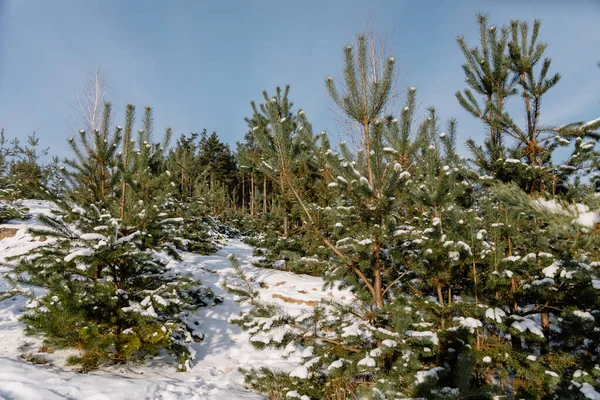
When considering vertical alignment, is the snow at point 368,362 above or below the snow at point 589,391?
above

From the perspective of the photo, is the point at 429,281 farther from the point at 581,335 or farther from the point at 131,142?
the point at 131,142

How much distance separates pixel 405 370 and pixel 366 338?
0.61 m

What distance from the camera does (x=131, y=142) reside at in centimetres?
535

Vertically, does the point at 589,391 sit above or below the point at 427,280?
below

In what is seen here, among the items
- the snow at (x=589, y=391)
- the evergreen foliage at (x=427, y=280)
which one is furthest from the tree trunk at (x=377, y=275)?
the snow at (x=589, y=391)

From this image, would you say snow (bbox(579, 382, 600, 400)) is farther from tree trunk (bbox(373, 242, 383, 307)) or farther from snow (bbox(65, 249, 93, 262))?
snow (bbox(65, 249, 93, 262))

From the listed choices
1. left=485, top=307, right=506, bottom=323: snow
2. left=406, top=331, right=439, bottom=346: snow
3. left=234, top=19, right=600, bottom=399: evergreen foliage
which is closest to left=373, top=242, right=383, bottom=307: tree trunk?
left=234, top=19, right=600, bottom=399: evergreen foliage

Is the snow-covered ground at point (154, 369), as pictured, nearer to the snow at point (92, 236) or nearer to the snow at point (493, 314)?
the snow at point (92, 236)

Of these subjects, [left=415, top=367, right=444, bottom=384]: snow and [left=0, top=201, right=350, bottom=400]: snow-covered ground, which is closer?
[left=415, top=367, right=444, bottom=384]: snow

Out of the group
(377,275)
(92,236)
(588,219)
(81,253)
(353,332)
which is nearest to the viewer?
(588,219)

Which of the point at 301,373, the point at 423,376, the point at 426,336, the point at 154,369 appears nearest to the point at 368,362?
the point at 423,376

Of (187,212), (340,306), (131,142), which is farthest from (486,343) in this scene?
(187,212)

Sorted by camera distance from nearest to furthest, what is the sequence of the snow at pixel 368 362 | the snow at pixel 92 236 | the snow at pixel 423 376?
the snow at pixel 423 376 < the snow at pixel 368 362 < the snow at pixel 92 236

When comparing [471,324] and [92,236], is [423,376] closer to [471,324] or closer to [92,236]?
[471,324]
